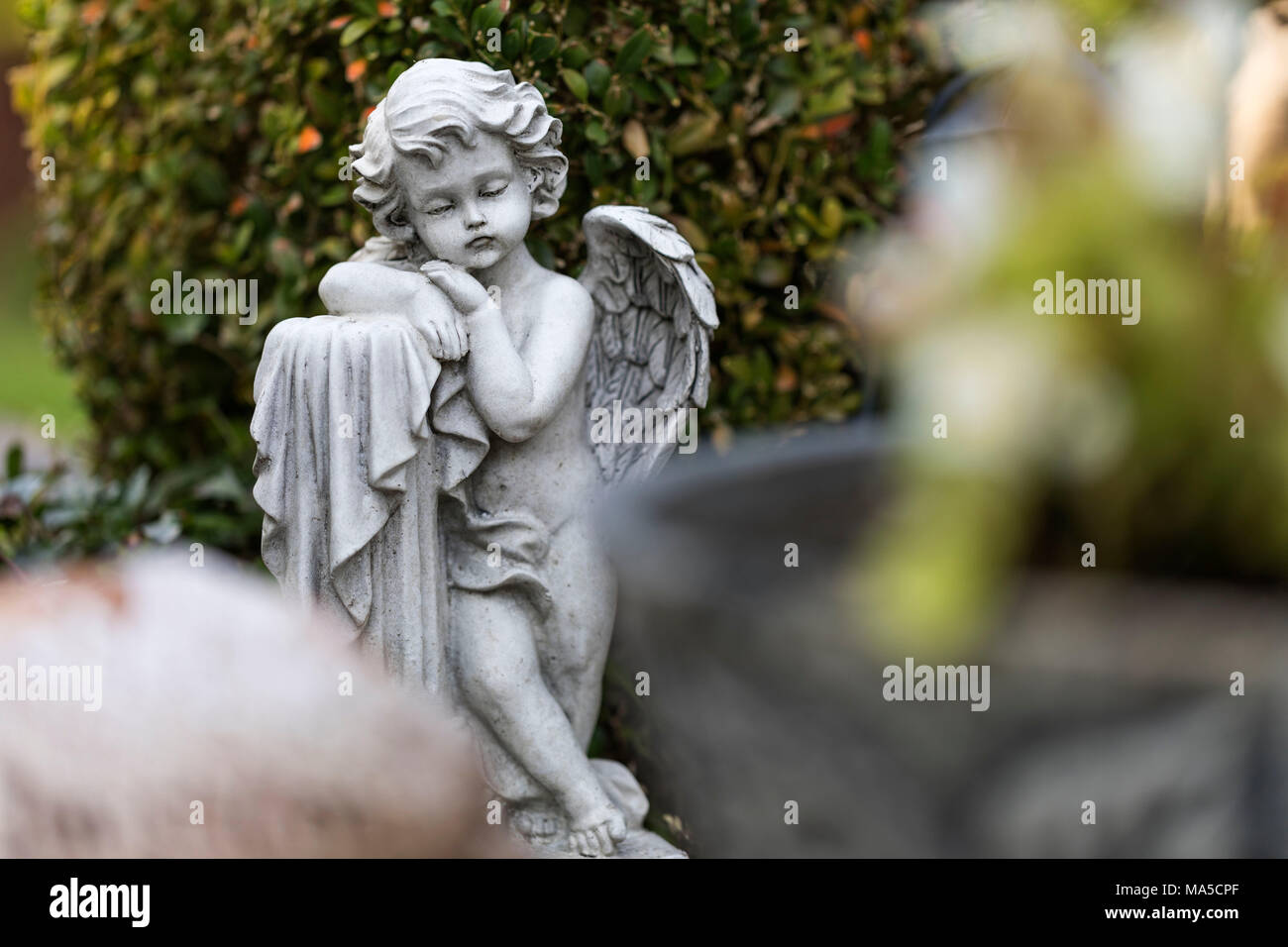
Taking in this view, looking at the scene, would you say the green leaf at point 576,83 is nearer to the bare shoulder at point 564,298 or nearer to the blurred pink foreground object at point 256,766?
the bare shoulder at point 564,298

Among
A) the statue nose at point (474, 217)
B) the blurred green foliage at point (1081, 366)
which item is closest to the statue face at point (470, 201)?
the statue nose at point (474, 217)

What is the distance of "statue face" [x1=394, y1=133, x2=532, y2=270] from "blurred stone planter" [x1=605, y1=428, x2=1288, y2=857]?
66 centimetres

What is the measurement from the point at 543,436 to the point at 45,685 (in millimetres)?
1221

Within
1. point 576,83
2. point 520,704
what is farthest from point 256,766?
point 576,83

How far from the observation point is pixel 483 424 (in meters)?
2.20

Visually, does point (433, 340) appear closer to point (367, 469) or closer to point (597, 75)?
point (367, 469)

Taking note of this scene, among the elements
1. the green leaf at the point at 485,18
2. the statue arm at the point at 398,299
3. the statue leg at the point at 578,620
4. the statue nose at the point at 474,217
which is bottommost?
the statue leg at the point at 578,620

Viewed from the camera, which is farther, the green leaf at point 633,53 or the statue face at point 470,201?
the green leaf at point 633,53

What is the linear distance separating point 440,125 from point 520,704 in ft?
3.26

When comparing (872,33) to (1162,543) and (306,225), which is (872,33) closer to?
(306,225)

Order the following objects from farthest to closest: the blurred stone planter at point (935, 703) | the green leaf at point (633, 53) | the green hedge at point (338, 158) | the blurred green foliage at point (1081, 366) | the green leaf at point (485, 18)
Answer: the green hedge at point (338, 158)
the green leaf at point (633, 53)
the green leaf at point (485, 18)
the blurred stone planter at point (935, 703)
the blurred green foliage at point (1081, 366)

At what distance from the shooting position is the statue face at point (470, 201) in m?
2.12

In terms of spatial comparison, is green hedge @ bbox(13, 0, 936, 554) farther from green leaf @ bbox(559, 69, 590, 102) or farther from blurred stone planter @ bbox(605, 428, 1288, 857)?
blurred stone planter @ bbox(605, 428, 1288, 857)

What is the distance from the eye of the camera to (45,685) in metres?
2.65
